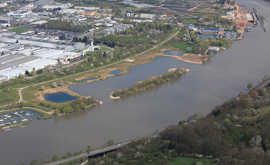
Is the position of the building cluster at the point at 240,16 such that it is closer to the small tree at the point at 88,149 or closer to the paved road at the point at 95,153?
the paved road at the point at 95,153

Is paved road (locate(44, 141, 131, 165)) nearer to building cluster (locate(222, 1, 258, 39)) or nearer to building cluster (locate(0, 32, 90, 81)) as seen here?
building cluster (locate(0, 32, 90, 81))

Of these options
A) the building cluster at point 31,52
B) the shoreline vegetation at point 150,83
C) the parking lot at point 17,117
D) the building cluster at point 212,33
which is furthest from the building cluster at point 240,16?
the parking lot at point 17,117

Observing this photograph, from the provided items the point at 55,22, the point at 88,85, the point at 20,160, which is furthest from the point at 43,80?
the point at 55,22

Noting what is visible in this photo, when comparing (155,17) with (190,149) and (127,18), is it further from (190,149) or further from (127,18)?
(190,149)

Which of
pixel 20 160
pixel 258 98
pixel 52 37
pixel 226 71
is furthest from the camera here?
pixel 52 37

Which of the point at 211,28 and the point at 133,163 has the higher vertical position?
the point at 211,28

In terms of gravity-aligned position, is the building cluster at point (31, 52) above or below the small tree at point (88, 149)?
above

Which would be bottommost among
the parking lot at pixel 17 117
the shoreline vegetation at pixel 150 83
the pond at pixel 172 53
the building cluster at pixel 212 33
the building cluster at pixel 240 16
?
the parking lot at pixel 17 117

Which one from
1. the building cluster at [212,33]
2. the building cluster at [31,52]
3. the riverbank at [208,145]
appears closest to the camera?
the riverbank at [208,145]
